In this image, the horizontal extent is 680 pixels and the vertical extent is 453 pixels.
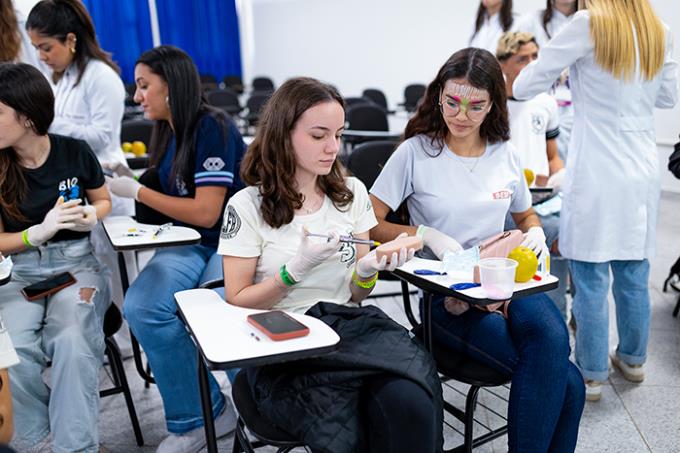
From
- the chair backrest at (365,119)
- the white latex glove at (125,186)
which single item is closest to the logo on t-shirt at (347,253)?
the white latex glove at (125,186)

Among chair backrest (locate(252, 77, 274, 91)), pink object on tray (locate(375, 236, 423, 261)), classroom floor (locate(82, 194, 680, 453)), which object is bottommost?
classroom floor (locate(82, 194, 680, 453))

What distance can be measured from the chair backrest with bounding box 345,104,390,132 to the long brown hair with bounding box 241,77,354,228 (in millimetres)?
3680

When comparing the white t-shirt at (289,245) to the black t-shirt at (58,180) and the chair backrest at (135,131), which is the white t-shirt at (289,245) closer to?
the black t-shirt at (58,180)

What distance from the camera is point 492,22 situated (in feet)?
12.5

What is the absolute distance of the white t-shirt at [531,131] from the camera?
2.54 m

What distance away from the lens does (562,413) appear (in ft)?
5.20

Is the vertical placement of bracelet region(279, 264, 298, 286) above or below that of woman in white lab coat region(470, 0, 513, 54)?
below

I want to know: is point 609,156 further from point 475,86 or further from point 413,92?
point 413,92

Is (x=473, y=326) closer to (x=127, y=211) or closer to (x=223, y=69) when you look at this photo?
(x=127, y=211)

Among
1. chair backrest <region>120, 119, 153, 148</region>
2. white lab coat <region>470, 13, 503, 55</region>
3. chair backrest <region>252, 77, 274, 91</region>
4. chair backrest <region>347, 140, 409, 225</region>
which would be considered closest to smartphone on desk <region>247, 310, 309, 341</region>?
chair backrest <region>347, 140, 409, 225</region>

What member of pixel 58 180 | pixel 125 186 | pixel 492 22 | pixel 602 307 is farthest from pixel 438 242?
pixel 492 22

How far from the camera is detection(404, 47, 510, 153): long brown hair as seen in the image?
1799mm

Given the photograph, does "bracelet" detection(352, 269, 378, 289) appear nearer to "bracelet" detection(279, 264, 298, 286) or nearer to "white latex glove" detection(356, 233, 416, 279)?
"white latex glove" detection(356, 233, 416, 279)

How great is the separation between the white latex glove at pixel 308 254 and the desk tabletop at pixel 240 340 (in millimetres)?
152
